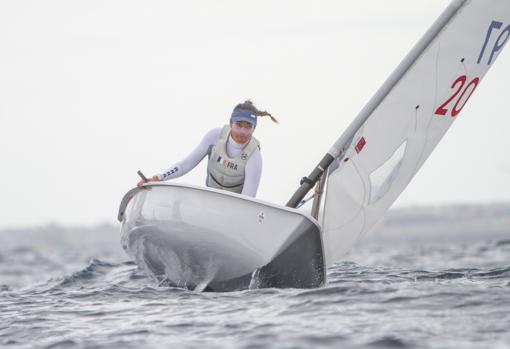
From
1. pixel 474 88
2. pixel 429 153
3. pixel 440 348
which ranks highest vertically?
pixel 474 88

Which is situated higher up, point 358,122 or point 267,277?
point 358,122

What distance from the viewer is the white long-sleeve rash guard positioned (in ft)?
27.1

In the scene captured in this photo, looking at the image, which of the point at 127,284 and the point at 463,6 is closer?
the point at 463,6

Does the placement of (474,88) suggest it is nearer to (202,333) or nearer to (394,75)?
(394,75)

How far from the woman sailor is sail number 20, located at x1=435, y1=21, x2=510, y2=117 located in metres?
1.74

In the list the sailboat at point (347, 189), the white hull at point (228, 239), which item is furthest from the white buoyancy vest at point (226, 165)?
the white hull at point (228, 239)

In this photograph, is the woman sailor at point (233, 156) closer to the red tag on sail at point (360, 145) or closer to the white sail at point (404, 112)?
the white sail at point (404, 112)

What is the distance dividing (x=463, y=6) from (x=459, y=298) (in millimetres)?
2927

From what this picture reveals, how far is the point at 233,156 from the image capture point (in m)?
8.50

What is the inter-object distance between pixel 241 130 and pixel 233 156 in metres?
0.30

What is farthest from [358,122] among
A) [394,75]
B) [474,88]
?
[474,88]

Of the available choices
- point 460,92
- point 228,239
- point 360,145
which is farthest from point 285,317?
point 460,92

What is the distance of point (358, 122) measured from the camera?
8.12 meters

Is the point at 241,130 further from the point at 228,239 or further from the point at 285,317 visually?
the point at 285,317
